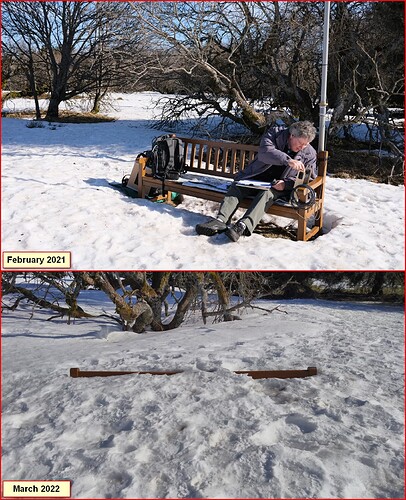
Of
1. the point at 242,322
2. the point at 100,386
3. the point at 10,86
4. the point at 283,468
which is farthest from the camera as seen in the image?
the point at 10,86

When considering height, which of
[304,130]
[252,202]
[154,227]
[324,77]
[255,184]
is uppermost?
[324,77]

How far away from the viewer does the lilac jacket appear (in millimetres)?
5676

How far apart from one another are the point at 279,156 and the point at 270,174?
0.42m

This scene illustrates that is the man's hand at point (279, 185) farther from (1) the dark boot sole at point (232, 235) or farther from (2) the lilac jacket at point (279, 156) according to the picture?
(1) the dark boot sole at point (232, 235)

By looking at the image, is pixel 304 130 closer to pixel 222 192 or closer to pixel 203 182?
pixel 222 192

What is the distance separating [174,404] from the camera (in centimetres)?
390

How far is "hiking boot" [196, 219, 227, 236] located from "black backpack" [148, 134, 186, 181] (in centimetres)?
121

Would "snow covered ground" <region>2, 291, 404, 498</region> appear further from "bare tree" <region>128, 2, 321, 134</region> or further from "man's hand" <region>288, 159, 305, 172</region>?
"bare tree" <region>128, 2, 321, 134</region>

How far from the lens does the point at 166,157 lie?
264 inches

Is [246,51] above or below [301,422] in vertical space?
above

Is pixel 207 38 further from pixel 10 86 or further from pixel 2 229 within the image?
pixel 10 86

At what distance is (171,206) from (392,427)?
3.59 meters

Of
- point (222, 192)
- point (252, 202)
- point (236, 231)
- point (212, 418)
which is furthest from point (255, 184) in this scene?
point (212, 418)

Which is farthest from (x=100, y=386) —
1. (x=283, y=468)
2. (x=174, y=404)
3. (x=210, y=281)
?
(x=210, y=281)
